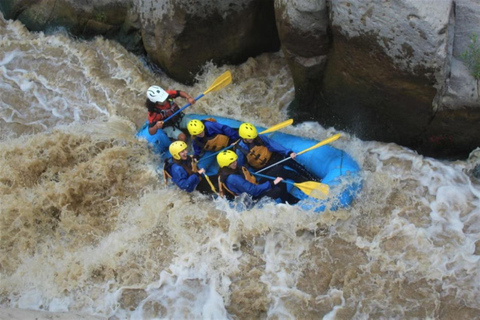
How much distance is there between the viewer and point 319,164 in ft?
16.7

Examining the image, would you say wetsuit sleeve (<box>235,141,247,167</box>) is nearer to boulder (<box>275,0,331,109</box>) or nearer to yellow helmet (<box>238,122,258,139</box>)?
yellow helmet (<box>238,122,258,139</box>)

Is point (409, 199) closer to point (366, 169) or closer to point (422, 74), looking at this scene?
point (366, 169)

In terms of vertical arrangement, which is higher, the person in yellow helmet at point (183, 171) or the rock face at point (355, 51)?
the rock face at point (355, 51)

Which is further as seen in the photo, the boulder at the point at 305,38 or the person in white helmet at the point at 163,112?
the person in white helmet at the point at 163,112

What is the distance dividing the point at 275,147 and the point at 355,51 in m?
1.26

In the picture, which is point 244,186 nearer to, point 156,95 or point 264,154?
point 264,154

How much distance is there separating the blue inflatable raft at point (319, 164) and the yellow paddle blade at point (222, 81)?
0.45 meters

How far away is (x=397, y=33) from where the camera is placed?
4457 mm

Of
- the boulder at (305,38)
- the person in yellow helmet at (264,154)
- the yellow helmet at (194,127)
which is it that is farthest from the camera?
the yellow helmet at (194,127)

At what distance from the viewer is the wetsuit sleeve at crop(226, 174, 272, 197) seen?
4.78 metres

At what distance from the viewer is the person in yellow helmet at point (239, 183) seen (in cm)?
478

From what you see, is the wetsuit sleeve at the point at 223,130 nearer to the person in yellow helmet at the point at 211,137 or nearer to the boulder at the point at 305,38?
the person in yellow helmet at the point at 211,137

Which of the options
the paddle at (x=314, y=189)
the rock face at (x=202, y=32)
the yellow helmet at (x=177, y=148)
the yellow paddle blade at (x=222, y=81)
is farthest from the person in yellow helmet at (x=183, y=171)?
the rock face at (x=202, y=32)

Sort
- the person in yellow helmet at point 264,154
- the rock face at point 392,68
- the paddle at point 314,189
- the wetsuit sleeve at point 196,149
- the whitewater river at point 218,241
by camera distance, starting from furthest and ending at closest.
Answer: the wetsuit sleeve at point 196,149 → the person in yellow helmet at point 264,154 → the paddle at point 314,189 → the rock face at point 392,68 → the whitewater river at point 218,241
